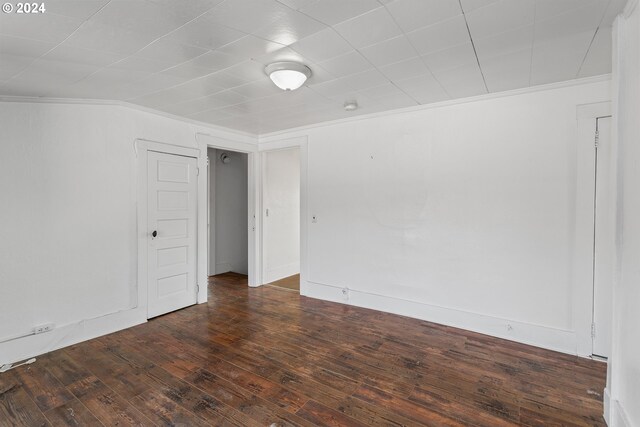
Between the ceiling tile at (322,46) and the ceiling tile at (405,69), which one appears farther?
the ceiling tile at (405,69)

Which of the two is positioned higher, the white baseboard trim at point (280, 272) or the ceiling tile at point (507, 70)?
the ceiling tile at point (507, 70)

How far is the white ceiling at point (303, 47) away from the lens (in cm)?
173

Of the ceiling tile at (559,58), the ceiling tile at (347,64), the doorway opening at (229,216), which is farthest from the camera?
the doorway opening at (229,216)

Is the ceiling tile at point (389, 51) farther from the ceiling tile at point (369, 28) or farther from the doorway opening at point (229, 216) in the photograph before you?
the doorway opening at point (229, 216)

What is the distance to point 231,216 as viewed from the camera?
20.3 ft

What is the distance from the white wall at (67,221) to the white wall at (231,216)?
2.45 m

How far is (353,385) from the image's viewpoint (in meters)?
2.32

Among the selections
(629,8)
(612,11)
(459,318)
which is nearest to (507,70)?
(612,11)

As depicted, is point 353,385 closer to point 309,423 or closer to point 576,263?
point 309,423

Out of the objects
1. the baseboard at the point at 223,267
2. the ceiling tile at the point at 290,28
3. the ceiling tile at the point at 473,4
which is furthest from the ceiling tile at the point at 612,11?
the baseboard at the point at 223,267

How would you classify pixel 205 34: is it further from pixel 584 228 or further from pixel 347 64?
pixel 584 228

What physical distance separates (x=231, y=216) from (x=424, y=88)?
4.44 meters

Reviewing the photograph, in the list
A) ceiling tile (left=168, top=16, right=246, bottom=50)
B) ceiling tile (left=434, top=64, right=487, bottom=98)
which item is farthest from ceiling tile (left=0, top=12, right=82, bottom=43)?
ceiling tile (left=434, top=64, right=487, bottom=98)

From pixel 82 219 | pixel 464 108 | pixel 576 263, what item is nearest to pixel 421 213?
pixel 464 108
